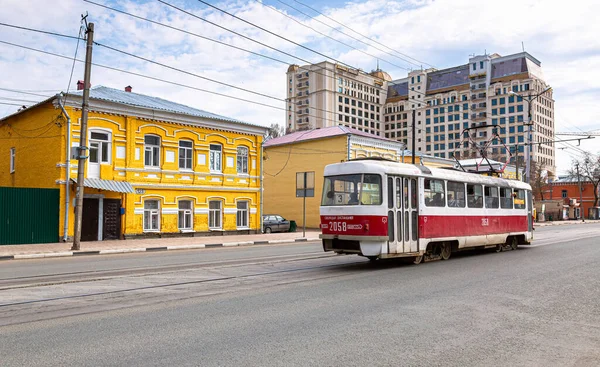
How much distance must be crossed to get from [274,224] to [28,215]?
54.4ft

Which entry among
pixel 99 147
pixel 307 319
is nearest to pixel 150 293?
pixel 307 319

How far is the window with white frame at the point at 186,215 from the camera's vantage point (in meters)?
27.9

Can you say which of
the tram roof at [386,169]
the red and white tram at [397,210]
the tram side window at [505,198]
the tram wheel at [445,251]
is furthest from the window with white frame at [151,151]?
the tram side window at [505,198]

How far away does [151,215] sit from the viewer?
26547 millimetres

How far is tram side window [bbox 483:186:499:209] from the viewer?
56.7 ft

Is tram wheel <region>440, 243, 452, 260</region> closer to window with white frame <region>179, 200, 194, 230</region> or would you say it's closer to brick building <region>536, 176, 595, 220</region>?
window with white frame <region>179, 200, 194, 230</region>

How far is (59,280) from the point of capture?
10.8 meters

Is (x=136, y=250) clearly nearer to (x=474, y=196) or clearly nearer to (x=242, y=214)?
(x=242, y=214)

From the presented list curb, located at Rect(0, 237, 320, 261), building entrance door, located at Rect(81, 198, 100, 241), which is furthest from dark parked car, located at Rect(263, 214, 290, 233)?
building entrance door, located at Rect(81, 198, 100, 241)

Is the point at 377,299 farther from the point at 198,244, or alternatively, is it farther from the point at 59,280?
the point at 198,244

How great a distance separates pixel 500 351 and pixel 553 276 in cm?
696

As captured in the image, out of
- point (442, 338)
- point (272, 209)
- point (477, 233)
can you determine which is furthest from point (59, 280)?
point (272, 209)

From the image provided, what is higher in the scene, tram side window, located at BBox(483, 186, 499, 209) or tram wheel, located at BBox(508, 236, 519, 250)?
tram side window, located at BBox(483, 186, 499, 209)

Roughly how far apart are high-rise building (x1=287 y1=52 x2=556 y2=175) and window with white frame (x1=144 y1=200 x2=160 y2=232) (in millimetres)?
88183
